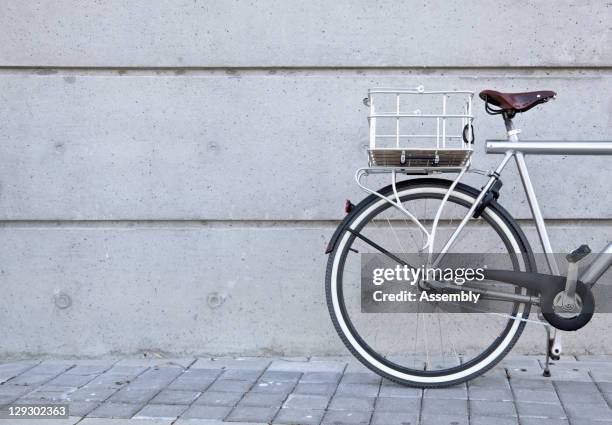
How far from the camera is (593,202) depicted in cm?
488

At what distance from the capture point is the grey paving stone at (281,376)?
4.57 meters

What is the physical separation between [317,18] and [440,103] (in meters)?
0.74

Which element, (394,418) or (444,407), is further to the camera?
(444,407)

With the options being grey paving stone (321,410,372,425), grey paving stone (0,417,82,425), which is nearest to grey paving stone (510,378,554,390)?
grey paving stone (321,410,372,425)

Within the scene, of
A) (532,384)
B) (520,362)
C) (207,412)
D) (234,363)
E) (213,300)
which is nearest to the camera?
(207,412)

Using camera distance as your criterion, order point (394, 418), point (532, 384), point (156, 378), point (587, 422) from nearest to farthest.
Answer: point (587, 422), point (394, 418), point (532, 384), point (156, 378)

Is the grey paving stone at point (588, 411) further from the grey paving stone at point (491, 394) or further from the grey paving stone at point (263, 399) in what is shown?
the grey paving stone at point (263, 399)

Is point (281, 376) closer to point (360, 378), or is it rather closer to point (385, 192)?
point (360, 378)

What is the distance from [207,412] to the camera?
4.08m

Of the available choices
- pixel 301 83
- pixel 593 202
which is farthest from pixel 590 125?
pixel 301 83

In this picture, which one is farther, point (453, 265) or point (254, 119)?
point (254, 119)

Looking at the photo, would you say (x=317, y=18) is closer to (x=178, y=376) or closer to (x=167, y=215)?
(x=167, y=215)

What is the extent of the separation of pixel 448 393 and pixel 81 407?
1.58m

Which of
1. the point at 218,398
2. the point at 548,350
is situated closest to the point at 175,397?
the point at 218,398
